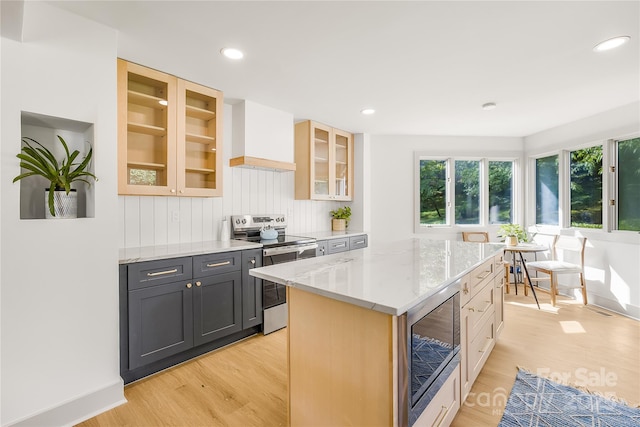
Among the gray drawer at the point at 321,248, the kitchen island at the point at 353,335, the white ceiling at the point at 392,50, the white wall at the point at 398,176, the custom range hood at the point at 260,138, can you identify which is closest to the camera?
the kitchen island at the point at 353,335

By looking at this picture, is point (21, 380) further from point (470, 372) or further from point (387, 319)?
point (470, 372)

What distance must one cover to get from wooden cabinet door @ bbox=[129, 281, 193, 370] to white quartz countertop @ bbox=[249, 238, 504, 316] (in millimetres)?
1091

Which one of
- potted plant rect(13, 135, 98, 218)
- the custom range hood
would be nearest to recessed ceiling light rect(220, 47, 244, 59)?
the custom range hood

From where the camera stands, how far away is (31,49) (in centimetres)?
166

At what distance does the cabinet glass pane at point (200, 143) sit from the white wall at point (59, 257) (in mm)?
927

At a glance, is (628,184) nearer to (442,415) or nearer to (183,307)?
(442,415)

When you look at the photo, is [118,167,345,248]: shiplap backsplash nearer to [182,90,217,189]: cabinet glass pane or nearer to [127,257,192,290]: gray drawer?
[182,90,217,189]: cabinet glass pane

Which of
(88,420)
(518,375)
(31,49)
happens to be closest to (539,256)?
(518,375)

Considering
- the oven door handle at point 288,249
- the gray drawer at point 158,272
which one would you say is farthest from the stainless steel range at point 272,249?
the gray drawer at point 158,272

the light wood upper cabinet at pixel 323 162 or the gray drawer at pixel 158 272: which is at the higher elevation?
the light wood upper cabinet at pixel 323 162

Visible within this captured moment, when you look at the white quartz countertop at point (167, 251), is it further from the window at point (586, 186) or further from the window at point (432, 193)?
the window at point (586, 186)

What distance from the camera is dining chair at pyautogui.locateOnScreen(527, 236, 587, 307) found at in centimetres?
365

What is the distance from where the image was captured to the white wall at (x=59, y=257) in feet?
5.21

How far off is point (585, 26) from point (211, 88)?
2.87m
